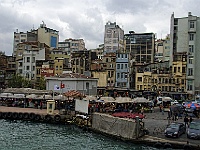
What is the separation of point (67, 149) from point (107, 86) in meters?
54.1

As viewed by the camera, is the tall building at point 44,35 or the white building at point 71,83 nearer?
the white building at point 71,83

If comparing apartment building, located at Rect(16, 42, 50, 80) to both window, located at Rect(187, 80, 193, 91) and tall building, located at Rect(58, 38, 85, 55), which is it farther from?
tall building, located at Rect(58, 38, 85, 55)

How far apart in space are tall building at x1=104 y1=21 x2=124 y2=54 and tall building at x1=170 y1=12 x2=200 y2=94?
4322 centimetres

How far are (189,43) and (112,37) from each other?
54.2 metres

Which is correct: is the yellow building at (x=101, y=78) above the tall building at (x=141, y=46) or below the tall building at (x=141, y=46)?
below

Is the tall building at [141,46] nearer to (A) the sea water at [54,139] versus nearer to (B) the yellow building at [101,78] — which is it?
(B) the yellow building at [101,78]

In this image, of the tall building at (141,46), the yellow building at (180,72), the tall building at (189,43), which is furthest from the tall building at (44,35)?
the yellow building at (180,72)

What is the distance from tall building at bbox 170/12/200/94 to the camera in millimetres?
78000

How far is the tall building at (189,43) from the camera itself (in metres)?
78.0

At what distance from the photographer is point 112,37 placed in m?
132

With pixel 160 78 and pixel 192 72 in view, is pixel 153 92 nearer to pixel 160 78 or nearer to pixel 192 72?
pixel 160 78

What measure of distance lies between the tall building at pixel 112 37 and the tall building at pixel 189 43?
142 ft

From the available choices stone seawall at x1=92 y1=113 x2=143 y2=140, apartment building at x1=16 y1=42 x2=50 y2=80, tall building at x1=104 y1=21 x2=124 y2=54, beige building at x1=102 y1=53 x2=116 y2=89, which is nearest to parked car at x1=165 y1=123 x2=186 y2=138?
stone seawall at x1=92 y1=113 x2=143 y2=140

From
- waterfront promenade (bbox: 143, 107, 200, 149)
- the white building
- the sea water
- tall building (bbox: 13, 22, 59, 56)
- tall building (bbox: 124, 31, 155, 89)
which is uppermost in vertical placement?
tall building (bbox: 13, 22, 59, 56)
